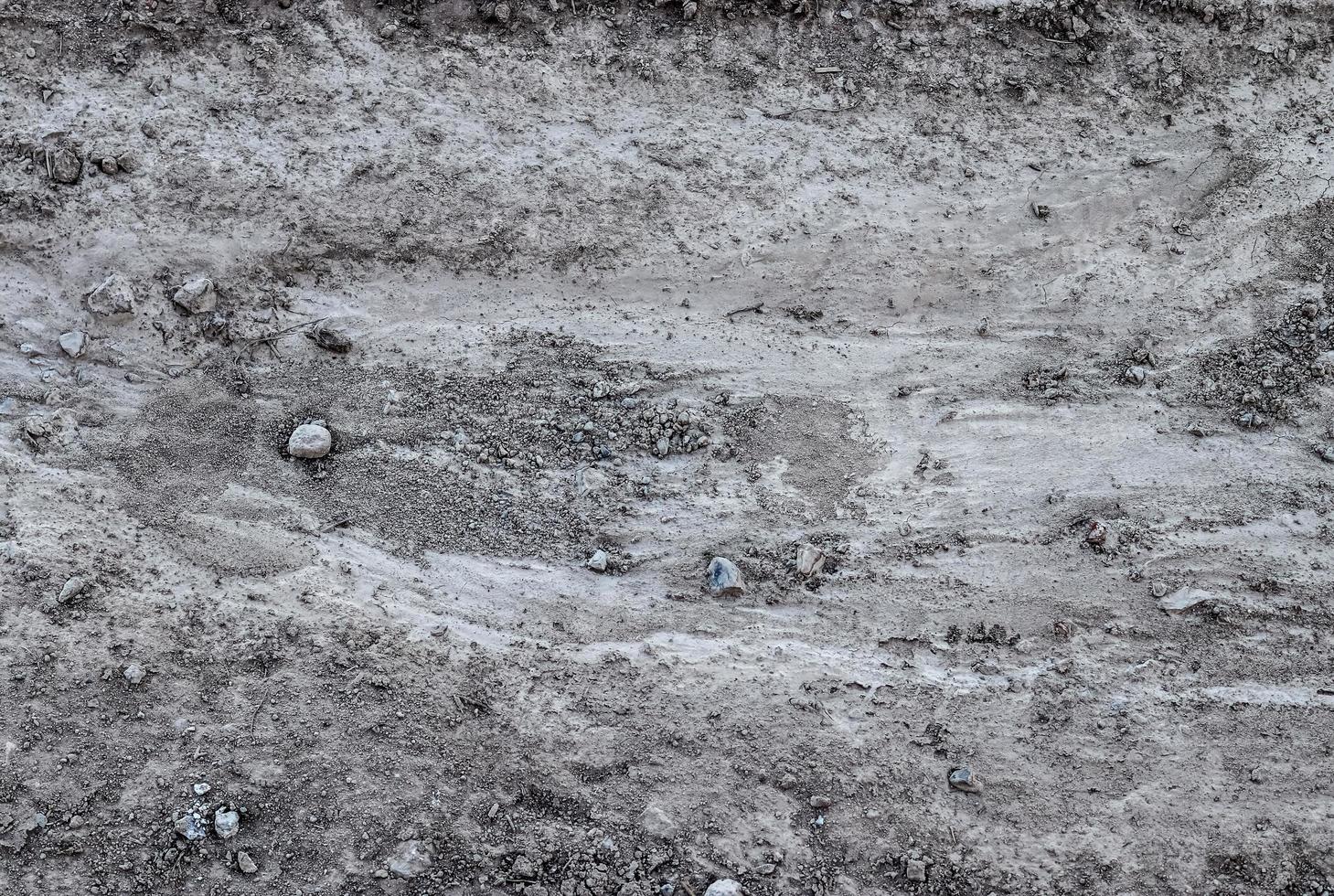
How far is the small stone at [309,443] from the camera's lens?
6398mm

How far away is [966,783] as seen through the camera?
5.24m

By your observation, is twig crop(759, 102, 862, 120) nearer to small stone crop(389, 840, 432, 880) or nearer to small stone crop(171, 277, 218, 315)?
small stone crop(171, 277, 218, 315)

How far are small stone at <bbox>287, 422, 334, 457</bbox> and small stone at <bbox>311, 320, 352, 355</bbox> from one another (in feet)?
2.40

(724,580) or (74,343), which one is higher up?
(74,343)

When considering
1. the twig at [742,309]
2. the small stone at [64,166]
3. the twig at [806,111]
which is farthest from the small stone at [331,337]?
the twig at [806,111]

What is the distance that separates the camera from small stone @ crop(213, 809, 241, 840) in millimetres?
4812

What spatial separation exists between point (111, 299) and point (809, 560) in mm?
5167

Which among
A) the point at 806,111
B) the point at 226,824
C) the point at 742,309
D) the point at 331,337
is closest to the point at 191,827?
the point at 226,824

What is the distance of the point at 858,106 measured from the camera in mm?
7816

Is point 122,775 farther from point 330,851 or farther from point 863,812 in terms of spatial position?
point 863,812

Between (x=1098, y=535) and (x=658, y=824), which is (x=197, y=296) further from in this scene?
(x=1098, y=535)

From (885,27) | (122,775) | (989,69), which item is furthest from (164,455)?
(989,69)

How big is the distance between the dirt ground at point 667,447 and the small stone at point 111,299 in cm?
3

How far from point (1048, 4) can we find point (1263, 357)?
344 cm
